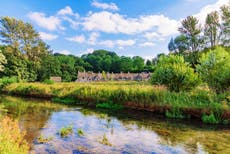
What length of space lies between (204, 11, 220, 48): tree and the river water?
1548 inches

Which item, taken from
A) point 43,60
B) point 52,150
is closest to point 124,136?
point 52,150

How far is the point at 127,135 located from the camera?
33.3ft

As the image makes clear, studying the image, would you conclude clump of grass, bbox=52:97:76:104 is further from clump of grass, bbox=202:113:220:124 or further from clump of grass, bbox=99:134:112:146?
clump of grass, bbox=99:134:112:146

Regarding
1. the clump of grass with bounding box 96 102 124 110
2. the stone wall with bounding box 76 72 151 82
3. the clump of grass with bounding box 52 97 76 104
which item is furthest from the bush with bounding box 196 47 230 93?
the stone wall with bounding box 76 72 151 82

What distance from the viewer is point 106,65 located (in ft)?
318

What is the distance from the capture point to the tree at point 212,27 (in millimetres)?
46963

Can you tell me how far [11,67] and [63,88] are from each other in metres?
18.6

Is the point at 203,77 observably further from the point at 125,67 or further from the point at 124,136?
the point at 125,67

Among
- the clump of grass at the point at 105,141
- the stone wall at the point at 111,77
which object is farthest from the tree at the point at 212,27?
the clump of grass at the point at 105,141

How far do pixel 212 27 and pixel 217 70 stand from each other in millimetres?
36216

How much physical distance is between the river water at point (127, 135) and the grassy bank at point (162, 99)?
42.5 inches

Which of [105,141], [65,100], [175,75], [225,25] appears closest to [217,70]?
[175,75]

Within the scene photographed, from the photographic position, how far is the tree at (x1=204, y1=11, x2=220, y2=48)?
47.0m

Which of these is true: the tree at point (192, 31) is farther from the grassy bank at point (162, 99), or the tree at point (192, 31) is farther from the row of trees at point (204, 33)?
the grassy bank at point (162, 99)
